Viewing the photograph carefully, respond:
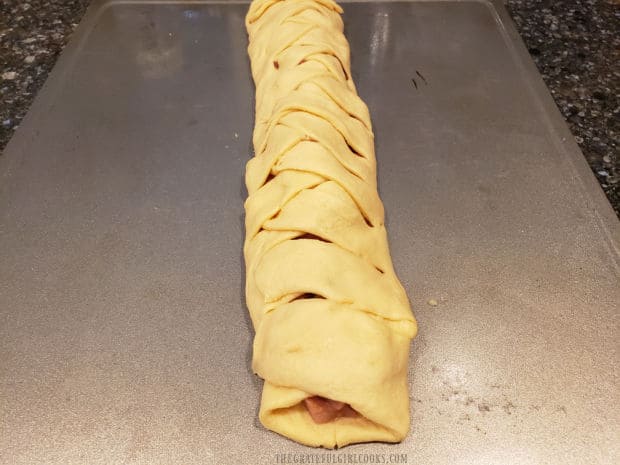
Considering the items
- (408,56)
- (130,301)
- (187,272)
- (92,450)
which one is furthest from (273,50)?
(92,450)

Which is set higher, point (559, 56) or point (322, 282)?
point (322, 282)

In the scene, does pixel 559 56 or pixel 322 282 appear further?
pixel 559 56

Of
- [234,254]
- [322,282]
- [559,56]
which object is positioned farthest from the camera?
[559,56]

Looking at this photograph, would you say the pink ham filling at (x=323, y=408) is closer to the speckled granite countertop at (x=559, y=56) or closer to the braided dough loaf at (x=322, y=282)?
the braided dough loaf at (x=322, y=282)

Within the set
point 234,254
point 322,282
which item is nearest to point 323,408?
point 322,282

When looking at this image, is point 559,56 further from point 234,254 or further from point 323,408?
point 323,408
